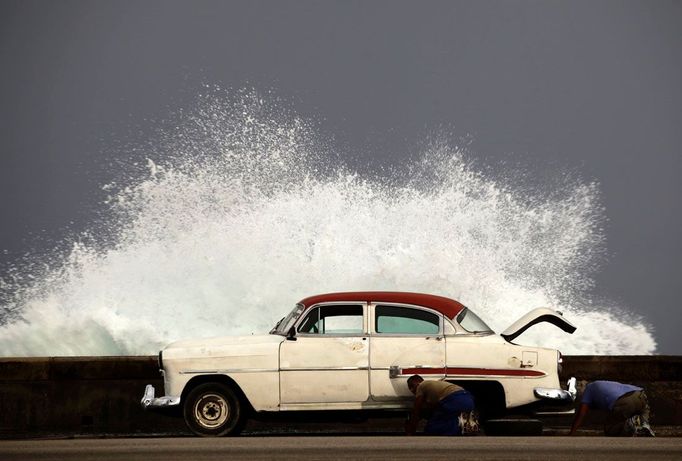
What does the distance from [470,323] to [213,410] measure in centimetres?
290

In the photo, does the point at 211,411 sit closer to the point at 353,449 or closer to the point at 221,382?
the point at 221,382

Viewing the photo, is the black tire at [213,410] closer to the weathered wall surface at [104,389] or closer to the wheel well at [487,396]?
the weathered wall surface at [104,389]

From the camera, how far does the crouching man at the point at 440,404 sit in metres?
11.9

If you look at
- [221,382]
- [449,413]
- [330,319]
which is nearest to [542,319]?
[449,413]

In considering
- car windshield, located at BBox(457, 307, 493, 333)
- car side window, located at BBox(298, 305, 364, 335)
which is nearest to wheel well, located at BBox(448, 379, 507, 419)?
car windshield, located at BBox(457, 307, 493, 333)

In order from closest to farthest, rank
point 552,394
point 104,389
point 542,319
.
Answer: point 552,394 < point 542,319 < point 104,389

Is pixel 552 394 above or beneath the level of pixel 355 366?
beneath

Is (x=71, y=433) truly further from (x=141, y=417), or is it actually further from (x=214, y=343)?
(x=214, y=343)

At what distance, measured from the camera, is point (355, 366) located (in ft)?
40.7

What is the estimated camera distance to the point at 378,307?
41.5 ft

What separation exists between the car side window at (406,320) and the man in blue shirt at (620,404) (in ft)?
6.00

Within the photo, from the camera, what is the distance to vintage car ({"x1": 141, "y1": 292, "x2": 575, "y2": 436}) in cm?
1234

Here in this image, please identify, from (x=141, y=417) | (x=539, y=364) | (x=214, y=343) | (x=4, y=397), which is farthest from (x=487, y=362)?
(x=4, y=397)

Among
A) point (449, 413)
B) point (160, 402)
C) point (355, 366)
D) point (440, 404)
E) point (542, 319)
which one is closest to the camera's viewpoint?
point (440, 404)
